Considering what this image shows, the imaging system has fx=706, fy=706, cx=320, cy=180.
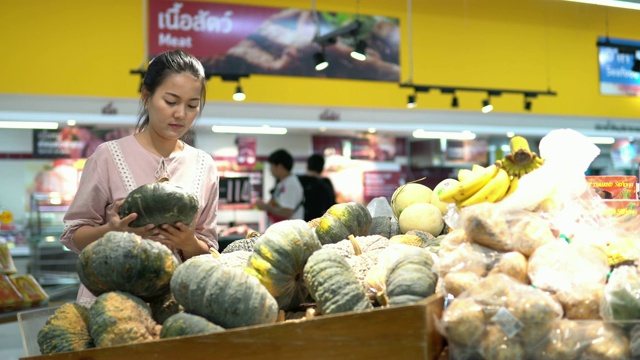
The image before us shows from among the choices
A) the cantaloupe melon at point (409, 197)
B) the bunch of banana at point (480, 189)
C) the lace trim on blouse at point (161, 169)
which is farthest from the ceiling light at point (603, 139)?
the bunch of banana at point (480, 189)

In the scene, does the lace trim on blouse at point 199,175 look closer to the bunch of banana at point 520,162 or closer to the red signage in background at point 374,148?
the bunch of banana at point 520,162

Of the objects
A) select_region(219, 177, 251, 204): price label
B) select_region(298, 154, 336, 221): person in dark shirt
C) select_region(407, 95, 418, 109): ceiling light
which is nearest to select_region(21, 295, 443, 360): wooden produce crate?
select_region(219, 177, 251, 204): price label

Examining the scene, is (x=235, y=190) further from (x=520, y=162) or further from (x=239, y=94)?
(x=520, y=162)

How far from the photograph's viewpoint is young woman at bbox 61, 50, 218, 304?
230 centimetres

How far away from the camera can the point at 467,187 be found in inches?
71.9

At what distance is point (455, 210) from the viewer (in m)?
1.89

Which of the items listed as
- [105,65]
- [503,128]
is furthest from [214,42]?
[503,128]

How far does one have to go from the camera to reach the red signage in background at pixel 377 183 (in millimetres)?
9977

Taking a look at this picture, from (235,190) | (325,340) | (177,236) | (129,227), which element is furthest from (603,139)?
(325,340)

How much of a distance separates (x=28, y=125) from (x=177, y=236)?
22.4 feet

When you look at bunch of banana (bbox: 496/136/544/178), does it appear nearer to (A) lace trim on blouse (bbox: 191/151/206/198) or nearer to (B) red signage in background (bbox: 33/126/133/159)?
(A) lace trim on blouse (bbox: 191/151/206/198)

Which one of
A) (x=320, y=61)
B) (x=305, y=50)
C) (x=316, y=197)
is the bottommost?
(x=316, y=197)

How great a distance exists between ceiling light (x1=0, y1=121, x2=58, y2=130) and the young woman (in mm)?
6063

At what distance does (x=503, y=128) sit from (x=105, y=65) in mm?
5453
